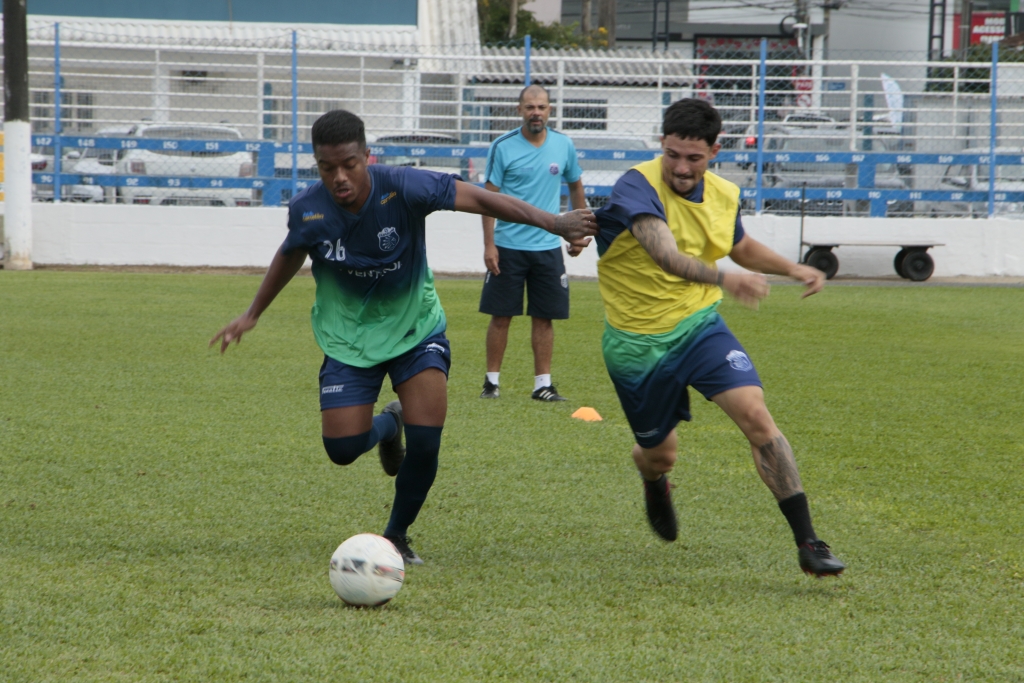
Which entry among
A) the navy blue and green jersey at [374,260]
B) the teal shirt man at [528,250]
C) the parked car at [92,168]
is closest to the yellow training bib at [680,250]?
the navy blue and green jersey at [374,260]

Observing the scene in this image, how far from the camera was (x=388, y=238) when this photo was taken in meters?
4.46

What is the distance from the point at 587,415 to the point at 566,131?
11162mm

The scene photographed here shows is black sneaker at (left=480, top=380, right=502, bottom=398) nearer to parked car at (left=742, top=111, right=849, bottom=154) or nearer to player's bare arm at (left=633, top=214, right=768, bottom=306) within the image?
player's bare arm at (left=633, top=214, right=768, bottom=306)

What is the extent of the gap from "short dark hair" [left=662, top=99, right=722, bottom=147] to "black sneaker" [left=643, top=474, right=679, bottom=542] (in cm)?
144

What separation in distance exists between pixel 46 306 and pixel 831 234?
11.5 metres

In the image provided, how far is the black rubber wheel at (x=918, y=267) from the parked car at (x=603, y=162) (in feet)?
14.7

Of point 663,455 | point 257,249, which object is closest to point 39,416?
point 663,455

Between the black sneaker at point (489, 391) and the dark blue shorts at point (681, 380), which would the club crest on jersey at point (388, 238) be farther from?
the black sneaker at point (489, 391)

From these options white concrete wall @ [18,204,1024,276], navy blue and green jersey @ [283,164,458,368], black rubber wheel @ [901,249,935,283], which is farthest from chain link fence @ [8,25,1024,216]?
navy blue and green jersey @ [283,164,458,368]

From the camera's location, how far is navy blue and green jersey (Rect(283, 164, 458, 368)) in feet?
14.5

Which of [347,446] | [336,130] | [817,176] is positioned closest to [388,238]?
[336,130]

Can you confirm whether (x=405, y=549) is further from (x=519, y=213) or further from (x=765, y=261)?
(x=765, y=261)

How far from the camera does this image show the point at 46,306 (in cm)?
1247

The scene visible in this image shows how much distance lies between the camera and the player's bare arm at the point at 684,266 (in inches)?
155
